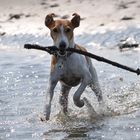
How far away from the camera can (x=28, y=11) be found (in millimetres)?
20484

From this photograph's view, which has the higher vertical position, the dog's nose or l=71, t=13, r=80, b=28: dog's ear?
l=71, t=13, r=80, b=28: dog's ear

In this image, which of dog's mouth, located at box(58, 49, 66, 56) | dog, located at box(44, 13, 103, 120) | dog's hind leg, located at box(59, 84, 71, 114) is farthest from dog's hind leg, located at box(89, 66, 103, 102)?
dog's mouth, located at box(58, 49, 66, 56)

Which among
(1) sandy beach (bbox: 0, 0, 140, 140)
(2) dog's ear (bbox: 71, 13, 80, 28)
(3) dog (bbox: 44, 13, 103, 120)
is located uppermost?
(2) dog's ear (bbox: 71, 13, 80, 28)

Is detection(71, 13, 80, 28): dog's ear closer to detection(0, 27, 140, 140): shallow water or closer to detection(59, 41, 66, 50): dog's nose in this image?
detection(59, 41, 66, 50): dog's nose

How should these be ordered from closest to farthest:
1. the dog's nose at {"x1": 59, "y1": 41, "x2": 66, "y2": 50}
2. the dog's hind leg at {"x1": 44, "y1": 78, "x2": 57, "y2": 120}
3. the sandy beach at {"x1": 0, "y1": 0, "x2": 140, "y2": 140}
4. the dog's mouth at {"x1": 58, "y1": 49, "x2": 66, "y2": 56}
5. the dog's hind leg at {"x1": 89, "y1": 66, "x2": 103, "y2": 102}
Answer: the dog's nose at {"x1": 59, "y1": 41, "x2": 66, "y2": 50}, the dog's mouth at {"x1": 58, "y1": 49, "x2": 66, "y2": 56}, the sandy beach at {"x1": 0, "y1": 0, "x2": 140, "y2": 140}, the dog's hind leg at {"x1": 44, "y1": 78, "x2": 57, "y2": 120}, the dog's hind leg at {"x1": 89, "y1": 66, "x2": 103, "y2": 102}

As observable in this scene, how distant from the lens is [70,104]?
1048 centimetres

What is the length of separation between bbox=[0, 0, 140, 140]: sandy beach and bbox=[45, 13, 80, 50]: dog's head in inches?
46.0

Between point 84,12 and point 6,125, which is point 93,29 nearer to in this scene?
point 84,12

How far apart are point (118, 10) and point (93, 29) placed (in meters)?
1.15

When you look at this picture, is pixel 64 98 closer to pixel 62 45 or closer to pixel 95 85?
pixel 95 85

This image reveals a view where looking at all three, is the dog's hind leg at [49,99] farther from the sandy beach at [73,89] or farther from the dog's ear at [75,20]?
the dog's ear at [75,20]

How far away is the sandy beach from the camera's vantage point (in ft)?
29.2

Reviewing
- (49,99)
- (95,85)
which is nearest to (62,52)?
(49,99)

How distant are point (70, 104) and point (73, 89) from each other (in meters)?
1.56
